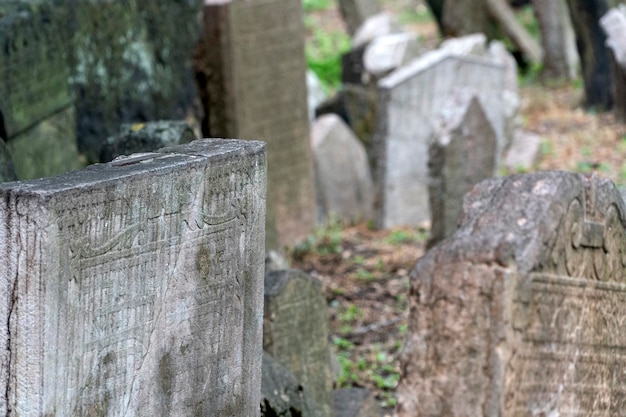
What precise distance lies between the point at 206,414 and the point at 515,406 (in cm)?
107

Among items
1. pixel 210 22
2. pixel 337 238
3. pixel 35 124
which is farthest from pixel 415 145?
pixel 35 124

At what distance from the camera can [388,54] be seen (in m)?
9.65

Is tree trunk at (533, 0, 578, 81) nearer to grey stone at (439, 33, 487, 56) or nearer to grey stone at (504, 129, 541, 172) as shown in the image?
grey stone at (504, 129, 541, 172)

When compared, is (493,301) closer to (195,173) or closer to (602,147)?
(195,173)

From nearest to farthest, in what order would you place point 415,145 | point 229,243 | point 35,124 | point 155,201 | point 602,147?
point 155,201
point 229,243
point 35,124
point 415,145
point 602,147

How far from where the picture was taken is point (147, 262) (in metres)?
3.23

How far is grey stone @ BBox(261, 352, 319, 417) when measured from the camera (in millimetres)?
4238

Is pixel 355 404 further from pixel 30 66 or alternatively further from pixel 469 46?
pixel 469 46

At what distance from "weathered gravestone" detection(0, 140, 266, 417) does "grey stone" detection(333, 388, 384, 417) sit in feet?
3.88

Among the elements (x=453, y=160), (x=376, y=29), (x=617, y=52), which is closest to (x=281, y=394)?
(x=453, y=160)

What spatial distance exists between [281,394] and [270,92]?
3685 millimetres

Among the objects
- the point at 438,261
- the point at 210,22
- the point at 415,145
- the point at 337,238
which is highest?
the point at 210,22

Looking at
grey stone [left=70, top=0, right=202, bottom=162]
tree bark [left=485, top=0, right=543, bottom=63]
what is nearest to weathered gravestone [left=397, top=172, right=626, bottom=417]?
grey stone [left=70, top=0, right=202, bottom=162]

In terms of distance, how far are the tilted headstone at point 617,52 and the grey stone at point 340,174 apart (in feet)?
8.38
